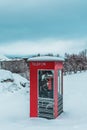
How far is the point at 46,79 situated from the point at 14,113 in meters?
1.65

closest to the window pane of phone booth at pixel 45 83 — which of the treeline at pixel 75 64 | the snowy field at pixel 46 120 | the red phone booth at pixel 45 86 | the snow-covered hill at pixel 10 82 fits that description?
the red phone booth at pixel 45 86

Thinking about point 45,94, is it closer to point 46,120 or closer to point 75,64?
point 46,120

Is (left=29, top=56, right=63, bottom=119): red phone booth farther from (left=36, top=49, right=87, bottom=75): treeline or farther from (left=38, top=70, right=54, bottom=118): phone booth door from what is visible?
(left=36, top=49, right=87, bottom=75): treeline

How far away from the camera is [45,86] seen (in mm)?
7801

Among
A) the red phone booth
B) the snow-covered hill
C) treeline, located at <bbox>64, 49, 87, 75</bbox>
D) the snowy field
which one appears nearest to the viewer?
the snowy field

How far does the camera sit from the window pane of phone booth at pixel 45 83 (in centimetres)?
775

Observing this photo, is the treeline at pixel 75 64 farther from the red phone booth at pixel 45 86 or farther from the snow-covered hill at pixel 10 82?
the red phone booth at pixel 45 86

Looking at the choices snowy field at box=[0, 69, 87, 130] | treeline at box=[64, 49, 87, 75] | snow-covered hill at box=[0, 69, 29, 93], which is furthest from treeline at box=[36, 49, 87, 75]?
snowy field at box=[0, 69, 87, 130]

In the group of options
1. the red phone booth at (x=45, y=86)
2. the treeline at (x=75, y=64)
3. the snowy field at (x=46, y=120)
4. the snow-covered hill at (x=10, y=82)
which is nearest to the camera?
the snowy field at (x=46, y=120)

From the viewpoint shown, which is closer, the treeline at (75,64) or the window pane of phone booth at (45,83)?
the window pane of phone booth at (45,83)

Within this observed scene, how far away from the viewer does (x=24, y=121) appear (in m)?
7.69

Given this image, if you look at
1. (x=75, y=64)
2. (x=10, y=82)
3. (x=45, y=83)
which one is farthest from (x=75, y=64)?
(x=45, y=83)

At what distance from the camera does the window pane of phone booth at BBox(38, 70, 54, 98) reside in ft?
25.4

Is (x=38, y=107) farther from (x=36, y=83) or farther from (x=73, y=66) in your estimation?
(x=73, y=66)
